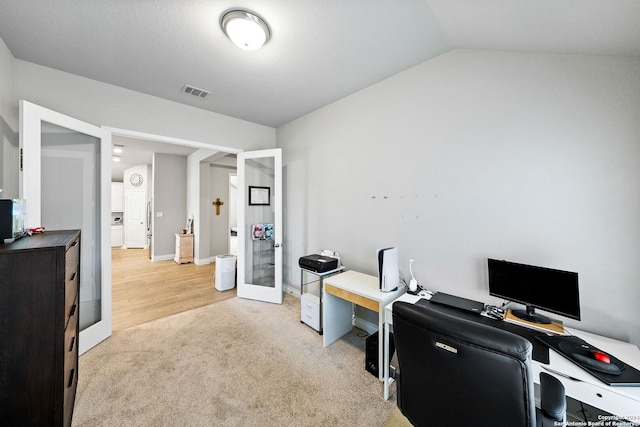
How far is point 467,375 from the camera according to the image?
89cm

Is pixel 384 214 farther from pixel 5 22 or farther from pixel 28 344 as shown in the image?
pixel 5 22

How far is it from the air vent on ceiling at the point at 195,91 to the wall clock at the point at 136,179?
20.2 feet

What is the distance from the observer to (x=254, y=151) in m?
3.56

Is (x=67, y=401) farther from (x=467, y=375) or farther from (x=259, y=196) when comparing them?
(x=259, y=196)

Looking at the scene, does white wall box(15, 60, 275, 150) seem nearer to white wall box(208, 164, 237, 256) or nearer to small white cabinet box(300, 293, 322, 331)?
small white cabinet box(300, 293, 322, 331)

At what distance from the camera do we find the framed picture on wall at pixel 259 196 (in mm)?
3723

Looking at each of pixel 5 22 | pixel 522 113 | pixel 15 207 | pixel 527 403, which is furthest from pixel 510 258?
pixel 5 22

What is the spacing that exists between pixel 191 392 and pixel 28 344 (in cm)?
111

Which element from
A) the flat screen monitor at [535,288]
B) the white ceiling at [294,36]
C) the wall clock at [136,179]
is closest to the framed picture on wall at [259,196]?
the white ceiling at [294,36]

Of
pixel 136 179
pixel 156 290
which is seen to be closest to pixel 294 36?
pixel 156 290

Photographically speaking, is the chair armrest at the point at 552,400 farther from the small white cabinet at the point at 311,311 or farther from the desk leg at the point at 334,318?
the small white cabinet at the point at 311,311

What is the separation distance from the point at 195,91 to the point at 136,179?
640cm

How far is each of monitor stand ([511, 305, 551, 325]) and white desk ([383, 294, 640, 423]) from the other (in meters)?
0.19

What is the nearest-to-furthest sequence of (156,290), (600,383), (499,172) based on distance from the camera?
1. (600,383)
2. (499,172)
3. (156,290)
